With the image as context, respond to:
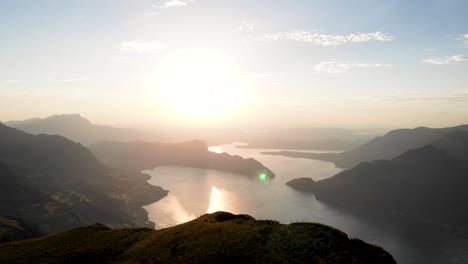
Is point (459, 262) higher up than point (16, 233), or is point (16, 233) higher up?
point (16, 233)

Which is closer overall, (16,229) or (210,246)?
(210,246)

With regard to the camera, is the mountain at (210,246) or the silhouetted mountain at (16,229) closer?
the mountain at (210,246)

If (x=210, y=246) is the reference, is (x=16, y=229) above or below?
below

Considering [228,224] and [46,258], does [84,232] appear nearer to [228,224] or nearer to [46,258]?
[46,258]

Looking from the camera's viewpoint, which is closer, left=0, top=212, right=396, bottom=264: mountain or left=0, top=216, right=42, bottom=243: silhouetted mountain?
left=0, top=212, right=396, bottom=264: mountain

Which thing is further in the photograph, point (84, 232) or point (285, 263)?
point (84, 232)

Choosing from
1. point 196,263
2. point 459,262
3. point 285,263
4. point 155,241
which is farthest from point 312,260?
point 459,262

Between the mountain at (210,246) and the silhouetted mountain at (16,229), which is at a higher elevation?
the mountain at (210,246)

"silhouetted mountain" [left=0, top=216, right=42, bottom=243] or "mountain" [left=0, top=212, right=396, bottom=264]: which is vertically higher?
"mountain" [left=0, top=212, right=396, bottom=264]
